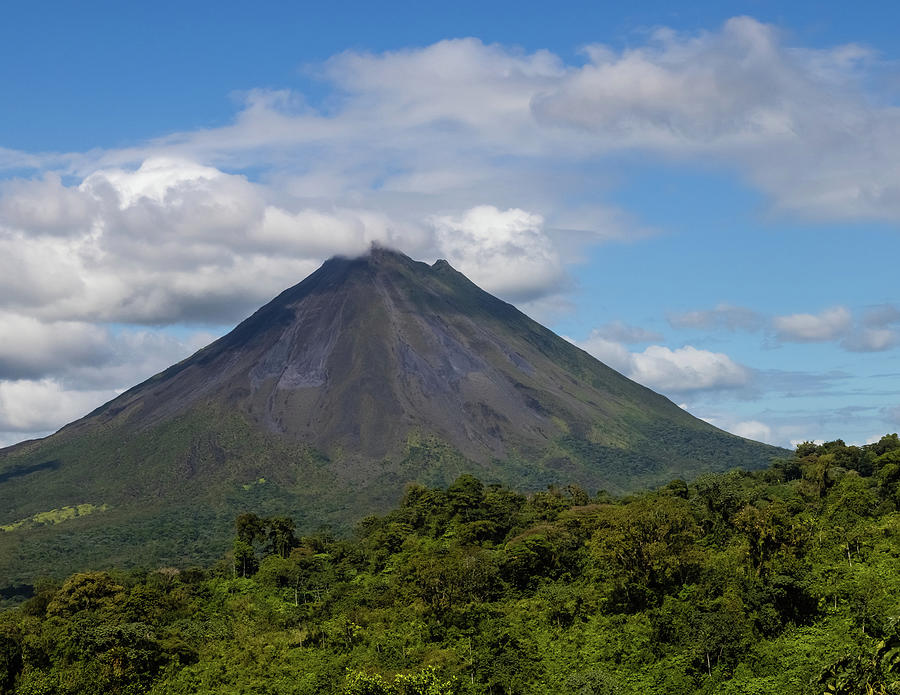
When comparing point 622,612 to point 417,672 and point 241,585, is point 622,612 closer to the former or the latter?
point 417,672

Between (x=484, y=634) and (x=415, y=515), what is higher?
(x=415, y=515)

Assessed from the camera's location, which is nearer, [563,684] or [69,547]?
[563,684]

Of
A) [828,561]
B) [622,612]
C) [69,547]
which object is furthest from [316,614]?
[69,547]

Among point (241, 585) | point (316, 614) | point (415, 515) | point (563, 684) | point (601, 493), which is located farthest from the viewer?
point (601, 493)

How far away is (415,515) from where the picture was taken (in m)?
108

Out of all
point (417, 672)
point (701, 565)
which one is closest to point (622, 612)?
point (701, 565)

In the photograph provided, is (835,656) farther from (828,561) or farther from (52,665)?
(52,665)

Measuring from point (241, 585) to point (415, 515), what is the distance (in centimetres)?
2298

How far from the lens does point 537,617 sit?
66.4 m

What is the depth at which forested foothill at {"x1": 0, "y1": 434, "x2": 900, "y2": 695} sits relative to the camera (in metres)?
53.8

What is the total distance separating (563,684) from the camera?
53.7 m

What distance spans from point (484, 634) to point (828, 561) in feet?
76.2

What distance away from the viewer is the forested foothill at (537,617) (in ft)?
177

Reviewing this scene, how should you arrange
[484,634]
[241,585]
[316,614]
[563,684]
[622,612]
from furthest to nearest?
[241,585] < [316,614] < [622,612] < [484,634] < [563,684]
